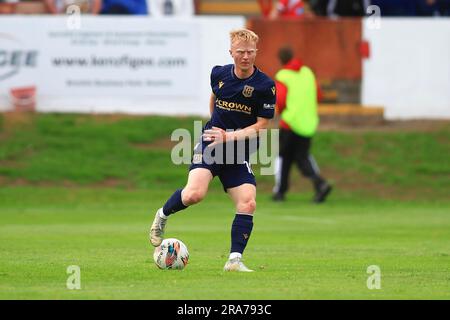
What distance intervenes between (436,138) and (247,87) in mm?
16513

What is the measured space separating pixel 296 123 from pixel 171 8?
6.45 m

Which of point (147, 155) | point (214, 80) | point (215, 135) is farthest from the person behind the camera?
point (147, 155)

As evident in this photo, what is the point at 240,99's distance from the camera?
12.7 m

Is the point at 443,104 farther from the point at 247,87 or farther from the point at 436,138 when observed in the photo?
the point at 247,87

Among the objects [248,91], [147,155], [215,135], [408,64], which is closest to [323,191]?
[147,155]

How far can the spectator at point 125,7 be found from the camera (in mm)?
29266

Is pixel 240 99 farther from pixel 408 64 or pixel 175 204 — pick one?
pixel 408 64

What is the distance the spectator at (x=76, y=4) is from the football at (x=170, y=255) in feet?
56.5

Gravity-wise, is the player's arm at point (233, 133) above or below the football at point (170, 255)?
above

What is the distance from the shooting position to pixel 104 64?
91.0 ft

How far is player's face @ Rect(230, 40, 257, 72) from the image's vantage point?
12.4 metres

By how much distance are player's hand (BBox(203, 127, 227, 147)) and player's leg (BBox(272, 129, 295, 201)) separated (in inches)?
486

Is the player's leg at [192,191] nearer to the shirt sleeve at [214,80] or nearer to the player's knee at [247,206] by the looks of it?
the player's knee at [247,206]

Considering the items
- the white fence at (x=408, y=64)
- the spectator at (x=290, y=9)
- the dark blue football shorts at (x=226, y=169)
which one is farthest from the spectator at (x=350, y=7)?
the dark blue football shorts at (x=226, y=169)
